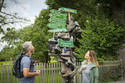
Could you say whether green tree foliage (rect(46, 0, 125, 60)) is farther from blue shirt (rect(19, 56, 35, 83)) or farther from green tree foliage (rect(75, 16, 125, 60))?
blue shirt (rect(19, 56, 35, 83))

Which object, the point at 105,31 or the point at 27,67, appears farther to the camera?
the point at 105,31

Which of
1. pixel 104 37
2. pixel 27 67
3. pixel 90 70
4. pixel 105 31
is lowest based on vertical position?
pixel 90 70

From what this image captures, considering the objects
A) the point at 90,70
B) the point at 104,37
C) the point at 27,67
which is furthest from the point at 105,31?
the point at 27,67

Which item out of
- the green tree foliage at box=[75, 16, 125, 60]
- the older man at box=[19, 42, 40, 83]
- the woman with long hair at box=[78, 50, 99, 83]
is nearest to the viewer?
the older man at box=[19, 42, 40, 83]

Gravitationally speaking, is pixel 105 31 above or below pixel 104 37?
above

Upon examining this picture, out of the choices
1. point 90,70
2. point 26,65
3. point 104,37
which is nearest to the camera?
point 26,65

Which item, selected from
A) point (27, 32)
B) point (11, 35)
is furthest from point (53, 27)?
point (27, 32)

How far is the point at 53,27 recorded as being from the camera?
5.25 m

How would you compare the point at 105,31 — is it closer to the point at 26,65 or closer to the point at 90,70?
the point at 90,70

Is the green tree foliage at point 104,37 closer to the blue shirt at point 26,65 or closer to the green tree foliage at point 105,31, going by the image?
the green tree foliage at point 105,31

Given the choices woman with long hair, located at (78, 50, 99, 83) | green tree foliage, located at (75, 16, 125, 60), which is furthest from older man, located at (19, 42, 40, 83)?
green tree foliage, located at (75, 16, 125, 60)

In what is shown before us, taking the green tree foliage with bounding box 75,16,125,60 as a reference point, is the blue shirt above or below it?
below

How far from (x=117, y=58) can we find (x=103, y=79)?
2.54m

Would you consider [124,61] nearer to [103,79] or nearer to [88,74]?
[103,79]
